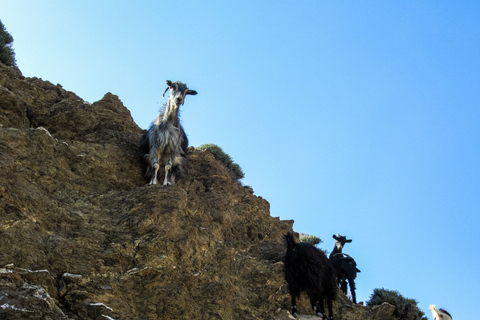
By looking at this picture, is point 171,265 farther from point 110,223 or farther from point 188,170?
point 188,170

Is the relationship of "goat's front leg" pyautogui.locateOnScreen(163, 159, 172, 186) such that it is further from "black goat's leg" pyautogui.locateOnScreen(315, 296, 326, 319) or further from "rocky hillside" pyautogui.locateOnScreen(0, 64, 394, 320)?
"black goat's leg" pyautogui.locateOnScreen(315, 296, 326, 319)

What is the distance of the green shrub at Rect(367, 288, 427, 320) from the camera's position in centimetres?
1079

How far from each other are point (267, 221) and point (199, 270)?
4661 mm

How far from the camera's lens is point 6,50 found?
51.2 ft

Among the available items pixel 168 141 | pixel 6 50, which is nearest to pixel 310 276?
pixel 168 141

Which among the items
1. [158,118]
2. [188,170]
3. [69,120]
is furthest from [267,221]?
[69,120]

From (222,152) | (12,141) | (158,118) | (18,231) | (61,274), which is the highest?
(222,152)

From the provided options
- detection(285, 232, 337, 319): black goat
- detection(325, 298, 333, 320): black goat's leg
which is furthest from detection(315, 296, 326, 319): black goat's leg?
detection(325, 298, 333, 320): black goat's leg

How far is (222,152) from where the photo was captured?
1980cm

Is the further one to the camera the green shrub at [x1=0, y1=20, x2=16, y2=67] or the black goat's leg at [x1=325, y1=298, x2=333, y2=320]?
the green shrub at [x1=0, y1=20, x2=16, y2=67]

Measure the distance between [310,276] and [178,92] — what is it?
242 inches

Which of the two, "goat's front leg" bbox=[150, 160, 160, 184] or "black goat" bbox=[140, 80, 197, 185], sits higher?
"black goat" bbox=[140, 80, 197, 185]

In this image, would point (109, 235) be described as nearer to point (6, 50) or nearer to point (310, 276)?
point (310, 276)

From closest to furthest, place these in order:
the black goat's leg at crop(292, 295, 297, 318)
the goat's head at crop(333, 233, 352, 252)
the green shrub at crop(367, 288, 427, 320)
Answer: the black goat's leg at crop(292, 295, 297, 318), the green shrub at crop(367, 288, 427, 320), the goat's head at crop(333, 233, 352, 252)
